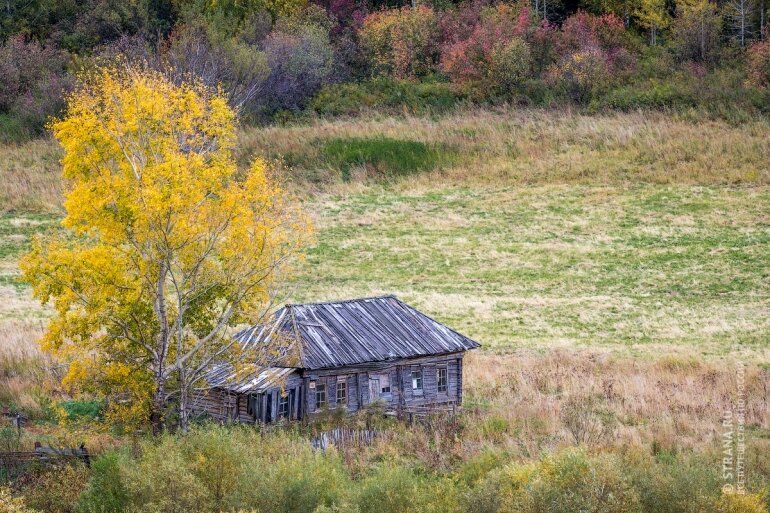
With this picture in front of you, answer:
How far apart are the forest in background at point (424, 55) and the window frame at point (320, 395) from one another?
32.4 m

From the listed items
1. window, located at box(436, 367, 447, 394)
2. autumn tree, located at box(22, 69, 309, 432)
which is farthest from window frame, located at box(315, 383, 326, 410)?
autumn tree, located at box(22, 69, 309, 432)

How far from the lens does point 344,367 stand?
27453 mm

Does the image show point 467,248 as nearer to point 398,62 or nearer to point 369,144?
point 369,144

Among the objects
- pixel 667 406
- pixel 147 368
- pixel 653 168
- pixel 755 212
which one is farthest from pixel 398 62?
pixel 147 368

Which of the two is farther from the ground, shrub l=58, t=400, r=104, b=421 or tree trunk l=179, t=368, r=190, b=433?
tree trunk l=179, t=368, r=190, b=433

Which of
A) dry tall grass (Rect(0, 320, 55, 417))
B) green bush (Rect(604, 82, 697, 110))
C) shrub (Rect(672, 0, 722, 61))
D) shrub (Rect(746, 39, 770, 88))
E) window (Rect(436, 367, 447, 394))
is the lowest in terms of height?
window (Rect(436, 367, 447, 394))

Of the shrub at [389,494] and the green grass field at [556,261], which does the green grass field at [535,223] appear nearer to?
the green grass field at [556,261]

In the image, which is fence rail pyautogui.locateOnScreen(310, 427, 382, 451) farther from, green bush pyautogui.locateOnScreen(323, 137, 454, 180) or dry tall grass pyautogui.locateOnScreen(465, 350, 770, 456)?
green bush pyautogui.locateOnScreen(323, 137, 454, 180)

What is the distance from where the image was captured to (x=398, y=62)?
67.0 meters

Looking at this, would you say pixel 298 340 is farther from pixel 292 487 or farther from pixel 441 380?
pixel 292 487

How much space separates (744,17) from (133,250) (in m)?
50.3

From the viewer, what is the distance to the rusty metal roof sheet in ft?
85.5

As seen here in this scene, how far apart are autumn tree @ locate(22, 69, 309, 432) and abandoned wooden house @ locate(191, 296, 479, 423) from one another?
2.46 meters

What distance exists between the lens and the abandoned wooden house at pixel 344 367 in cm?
2664
